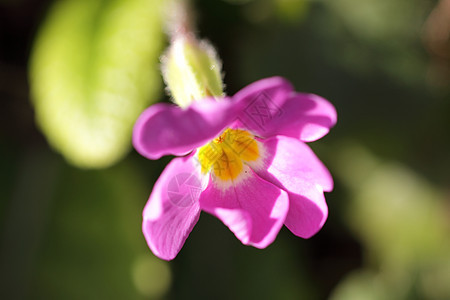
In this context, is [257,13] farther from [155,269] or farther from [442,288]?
[442,288]

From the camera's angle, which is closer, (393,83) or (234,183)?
(234,183)

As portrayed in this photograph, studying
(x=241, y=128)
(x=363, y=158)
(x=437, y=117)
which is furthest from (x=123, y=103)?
(x=437, y=117)

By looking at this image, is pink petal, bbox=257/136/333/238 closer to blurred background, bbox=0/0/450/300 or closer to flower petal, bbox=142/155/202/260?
flower petal, bbox=142/155/202/260

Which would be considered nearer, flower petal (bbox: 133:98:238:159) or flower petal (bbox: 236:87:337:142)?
flower petal (bbox: 133:98:238:159)

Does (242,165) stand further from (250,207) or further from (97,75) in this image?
(97,75)

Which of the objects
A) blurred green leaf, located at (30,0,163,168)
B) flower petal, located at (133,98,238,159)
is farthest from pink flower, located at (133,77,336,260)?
blurred green leaf, located at (30,0,163,168)

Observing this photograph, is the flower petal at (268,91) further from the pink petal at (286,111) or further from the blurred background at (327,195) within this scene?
the blurred background at (327,195)

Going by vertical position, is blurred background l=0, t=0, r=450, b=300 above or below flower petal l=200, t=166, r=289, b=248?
below

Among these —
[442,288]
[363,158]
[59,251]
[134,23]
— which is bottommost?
[59,251]
